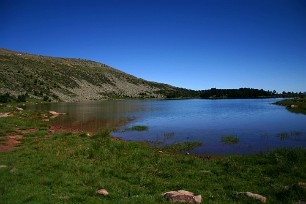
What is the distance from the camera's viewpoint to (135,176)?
16.3 metres

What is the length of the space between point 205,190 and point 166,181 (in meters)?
2.40

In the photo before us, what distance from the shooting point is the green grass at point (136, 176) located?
12797mm

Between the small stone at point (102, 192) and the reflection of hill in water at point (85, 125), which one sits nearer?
the small stone at point (102, 192)

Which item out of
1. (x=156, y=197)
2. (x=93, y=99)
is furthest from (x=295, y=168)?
(x=93, y=99)

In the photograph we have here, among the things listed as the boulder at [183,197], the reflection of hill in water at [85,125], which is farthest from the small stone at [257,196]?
the reflection of hill in water at [85,125]

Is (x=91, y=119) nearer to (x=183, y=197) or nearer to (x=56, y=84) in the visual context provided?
(x=183, y=197)

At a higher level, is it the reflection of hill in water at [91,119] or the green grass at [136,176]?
the green grass at [136,176]

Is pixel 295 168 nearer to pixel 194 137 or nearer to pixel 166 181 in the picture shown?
pixel 166 181

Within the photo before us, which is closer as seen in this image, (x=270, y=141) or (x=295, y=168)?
(x=295, y=168)

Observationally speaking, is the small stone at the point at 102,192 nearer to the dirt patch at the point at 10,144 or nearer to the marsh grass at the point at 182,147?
the marsh grass at the point at 182,147

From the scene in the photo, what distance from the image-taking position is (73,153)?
2148 cm

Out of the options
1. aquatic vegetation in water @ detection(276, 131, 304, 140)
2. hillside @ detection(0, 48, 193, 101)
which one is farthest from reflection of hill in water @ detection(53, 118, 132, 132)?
hillside @ detection(0, 48, 193, 101)

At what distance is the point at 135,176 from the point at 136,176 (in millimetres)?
58

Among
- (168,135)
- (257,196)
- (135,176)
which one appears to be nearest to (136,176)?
(135,176)
